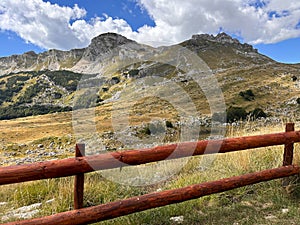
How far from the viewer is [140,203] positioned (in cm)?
396

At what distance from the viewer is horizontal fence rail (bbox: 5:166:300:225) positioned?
3.56 meters

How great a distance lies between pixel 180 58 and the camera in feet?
500

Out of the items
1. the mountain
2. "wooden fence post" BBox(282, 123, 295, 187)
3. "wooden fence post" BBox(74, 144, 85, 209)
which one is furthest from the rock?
the mountain

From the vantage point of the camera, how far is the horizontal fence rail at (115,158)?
3293 millimetres

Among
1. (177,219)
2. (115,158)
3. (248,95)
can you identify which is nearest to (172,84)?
(248,95)

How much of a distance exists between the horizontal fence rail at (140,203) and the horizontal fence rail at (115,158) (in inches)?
20.2

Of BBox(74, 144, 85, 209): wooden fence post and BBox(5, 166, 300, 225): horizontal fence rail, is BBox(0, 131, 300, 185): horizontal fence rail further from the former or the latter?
BBox(5, 166, 300, 225): horizontal fence rail

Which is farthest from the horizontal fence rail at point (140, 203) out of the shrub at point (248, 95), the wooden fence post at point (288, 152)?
the shrub at point (248, 95)

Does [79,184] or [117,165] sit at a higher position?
[117,165]

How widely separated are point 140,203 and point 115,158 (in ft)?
2.48

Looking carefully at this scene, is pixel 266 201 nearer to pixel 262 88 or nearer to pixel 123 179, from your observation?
pixel 123 179

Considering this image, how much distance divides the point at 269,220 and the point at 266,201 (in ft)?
2.44

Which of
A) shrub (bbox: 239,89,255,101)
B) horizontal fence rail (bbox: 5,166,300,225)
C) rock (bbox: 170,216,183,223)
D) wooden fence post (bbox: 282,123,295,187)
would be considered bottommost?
rock (bbox: 170,216,183,223)

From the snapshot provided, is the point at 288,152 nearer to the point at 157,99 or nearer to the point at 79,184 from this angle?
the point at 79,184
